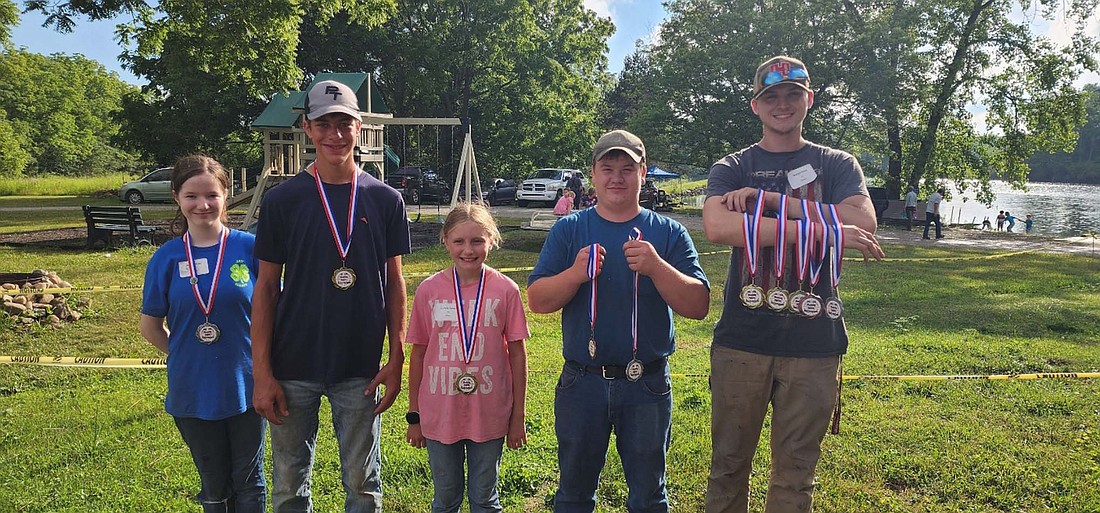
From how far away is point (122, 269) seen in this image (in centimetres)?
1161

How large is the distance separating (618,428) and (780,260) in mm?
917

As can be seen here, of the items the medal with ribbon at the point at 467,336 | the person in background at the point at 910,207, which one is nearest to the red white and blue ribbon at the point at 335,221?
the medal with ribbon at the point at 467,336

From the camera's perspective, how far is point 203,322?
9.62 feet

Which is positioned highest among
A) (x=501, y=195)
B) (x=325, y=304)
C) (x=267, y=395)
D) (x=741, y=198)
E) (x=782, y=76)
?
(x=501, y=195)

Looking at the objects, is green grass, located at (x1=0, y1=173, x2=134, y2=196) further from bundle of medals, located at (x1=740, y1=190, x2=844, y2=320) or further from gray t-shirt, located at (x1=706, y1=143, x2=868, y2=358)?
bundle of medals, located at (x1=740, y1=190, x2=844, y2=320)

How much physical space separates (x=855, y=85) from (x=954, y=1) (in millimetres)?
4799

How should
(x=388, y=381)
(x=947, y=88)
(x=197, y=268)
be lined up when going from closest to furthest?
(x=388, y=381) → (x=197, y=268) → (x=947, y=88)

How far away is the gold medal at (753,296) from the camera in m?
2.79

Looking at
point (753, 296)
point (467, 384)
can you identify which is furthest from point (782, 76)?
point (467, 384)

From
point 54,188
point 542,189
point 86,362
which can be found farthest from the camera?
point 54,188

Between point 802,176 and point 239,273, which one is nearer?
point 802,176

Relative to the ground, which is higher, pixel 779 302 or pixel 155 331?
pixel 779 302

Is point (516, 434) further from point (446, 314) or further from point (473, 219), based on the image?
point (473, 219)

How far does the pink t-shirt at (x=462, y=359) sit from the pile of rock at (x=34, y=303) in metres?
6.97
